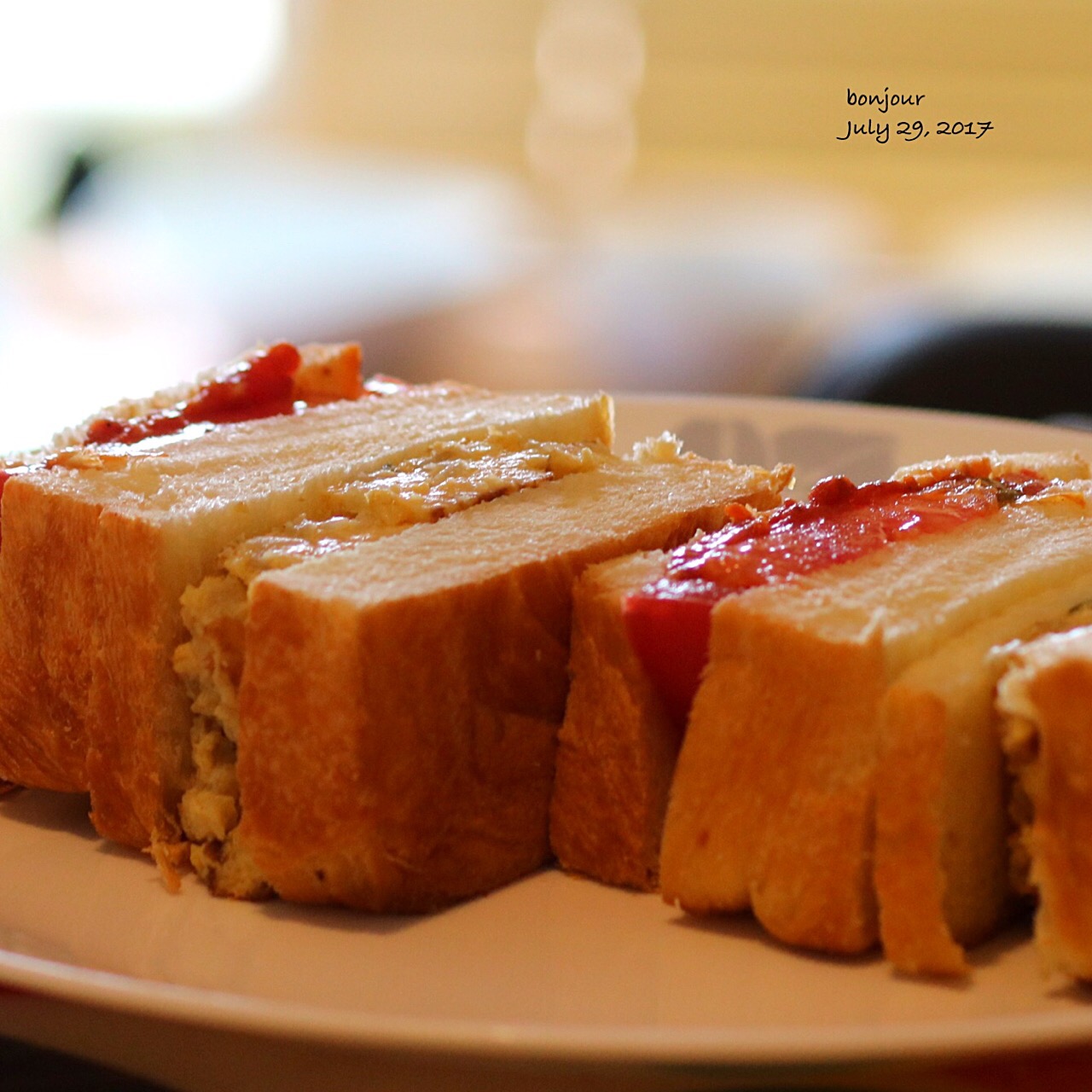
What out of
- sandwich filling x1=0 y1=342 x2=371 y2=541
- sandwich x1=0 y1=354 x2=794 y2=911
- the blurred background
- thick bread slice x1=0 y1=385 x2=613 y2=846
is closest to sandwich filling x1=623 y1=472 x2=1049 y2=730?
sandwich x1=0 y1=354 x2=794 y2=911

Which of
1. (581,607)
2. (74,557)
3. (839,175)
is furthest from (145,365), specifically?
(839,175)

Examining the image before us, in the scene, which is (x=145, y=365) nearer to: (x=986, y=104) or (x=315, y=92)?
(x=986, y=104)

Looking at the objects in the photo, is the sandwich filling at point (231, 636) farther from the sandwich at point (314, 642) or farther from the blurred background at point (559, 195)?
the blurred background at point (559, 195)

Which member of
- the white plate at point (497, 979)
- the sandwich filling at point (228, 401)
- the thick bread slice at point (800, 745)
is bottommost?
the white plate at point (497, 979)

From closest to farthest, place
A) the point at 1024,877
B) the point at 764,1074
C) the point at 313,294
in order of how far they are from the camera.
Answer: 1. the point at 764,1074
2. the point at 1024,877
3. the point at 313,294

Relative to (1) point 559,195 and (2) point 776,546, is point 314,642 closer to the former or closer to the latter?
(2) point 776,546

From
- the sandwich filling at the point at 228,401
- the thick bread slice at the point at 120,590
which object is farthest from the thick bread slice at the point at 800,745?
the sandwich filling at the point at 228,401
